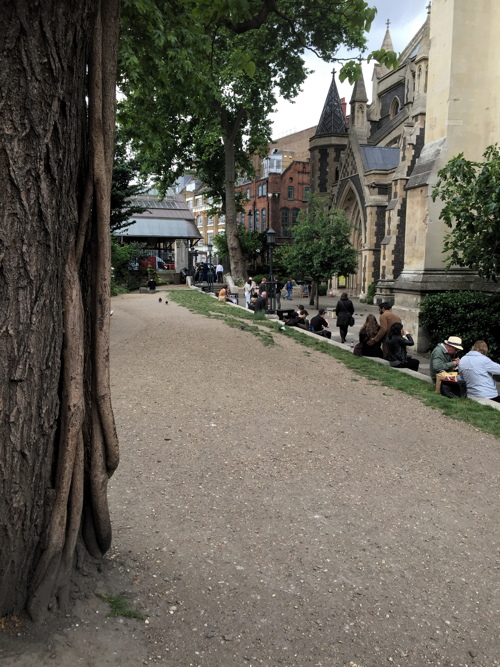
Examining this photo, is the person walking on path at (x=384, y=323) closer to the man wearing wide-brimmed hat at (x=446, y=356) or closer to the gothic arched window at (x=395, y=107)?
the man wearing wide-brimmed hat at (x=446, y=356)

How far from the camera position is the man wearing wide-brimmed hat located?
360 inches

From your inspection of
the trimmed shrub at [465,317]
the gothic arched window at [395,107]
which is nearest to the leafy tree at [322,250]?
the trimmed shrub at [465,317]

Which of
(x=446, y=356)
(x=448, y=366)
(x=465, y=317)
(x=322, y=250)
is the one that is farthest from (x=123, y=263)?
(x=448, y=366)

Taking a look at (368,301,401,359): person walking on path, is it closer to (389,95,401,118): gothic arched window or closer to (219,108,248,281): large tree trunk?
(219,108,248,281): large tree trunk

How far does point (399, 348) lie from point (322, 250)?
608 inches

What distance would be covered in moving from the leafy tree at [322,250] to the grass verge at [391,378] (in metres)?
8.04

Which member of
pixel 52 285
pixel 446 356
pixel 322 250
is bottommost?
pixel 446 356

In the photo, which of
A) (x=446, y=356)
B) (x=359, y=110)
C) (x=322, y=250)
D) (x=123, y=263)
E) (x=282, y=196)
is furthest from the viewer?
(x=282, y=196)

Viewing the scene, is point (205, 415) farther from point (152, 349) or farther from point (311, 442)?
point (152, 349)

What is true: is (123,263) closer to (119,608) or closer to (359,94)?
(359,94)

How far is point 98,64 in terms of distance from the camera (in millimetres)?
2961

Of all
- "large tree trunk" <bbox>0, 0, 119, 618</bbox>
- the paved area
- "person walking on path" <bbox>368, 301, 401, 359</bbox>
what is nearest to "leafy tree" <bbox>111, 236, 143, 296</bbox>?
"person walking on path" <bbox>368, 301, 401, 359</bbox>

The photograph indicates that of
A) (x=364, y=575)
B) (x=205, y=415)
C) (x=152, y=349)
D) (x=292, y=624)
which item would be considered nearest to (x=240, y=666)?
(x=292, y=624)

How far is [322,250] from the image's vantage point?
26.0m
